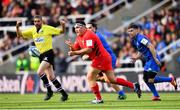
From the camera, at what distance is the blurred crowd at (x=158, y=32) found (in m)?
31.1

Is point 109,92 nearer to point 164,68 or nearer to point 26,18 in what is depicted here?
point 164,68

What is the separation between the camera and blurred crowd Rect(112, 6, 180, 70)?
31141 mm

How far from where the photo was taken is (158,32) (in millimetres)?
31359

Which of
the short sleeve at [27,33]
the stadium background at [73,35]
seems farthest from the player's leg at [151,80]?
the stadium background at [73,35]

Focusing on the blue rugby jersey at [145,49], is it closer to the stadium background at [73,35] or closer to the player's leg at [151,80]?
the player's leg at [151,80]

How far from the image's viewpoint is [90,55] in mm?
20094

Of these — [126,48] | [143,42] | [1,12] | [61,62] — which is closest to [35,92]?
[61,62]

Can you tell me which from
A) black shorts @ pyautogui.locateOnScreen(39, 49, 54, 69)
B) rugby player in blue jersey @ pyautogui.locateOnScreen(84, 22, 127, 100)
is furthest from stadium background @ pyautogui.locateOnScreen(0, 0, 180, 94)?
black shorts @ pyautogui.locateOnScreen(39, 49, 54, 69)

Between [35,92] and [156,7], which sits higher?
[156,7]

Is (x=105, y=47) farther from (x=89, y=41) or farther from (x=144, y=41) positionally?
(x=89, y=41)

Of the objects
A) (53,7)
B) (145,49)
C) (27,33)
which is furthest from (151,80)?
(53,7)

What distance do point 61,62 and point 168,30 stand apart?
468 centimetres

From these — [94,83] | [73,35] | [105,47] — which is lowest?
[94,83]

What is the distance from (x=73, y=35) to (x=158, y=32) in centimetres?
421
